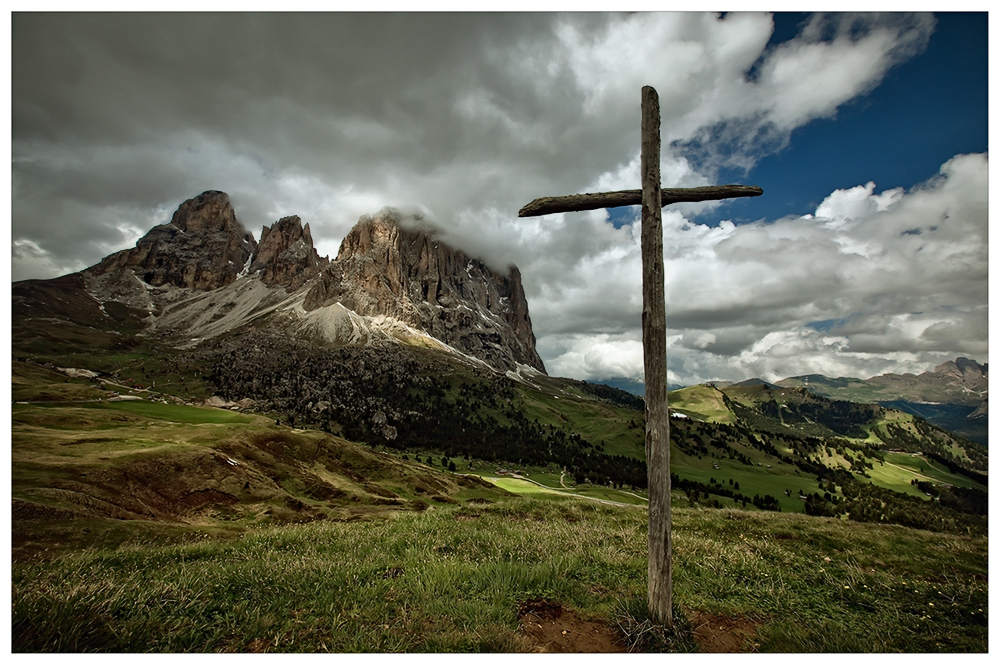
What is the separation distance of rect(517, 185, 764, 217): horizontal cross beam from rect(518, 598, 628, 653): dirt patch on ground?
25.8 feet

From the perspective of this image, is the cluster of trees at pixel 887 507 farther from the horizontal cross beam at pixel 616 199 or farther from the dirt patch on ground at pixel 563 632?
the dirt patch on ground at pixel 563 632

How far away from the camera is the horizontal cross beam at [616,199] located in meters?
8.84

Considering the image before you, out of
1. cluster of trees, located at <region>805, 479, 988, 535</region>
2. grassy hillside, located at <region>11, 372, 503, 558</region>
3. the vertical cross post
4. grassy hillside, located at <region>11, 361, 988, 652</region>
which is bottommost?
cluster of trees, located at <region>805, 479, 988, 535</region>

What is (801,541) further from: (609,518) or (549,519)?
(549,519)

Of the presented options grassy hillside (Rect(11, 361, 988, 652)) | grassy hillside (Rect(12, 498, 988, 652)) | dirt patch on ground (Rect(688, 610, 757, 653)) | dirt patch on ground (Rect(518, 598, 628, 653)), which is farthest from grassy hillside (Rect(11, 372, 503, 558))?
dirt patch on ground (Rect(688, 610, 757, 653))

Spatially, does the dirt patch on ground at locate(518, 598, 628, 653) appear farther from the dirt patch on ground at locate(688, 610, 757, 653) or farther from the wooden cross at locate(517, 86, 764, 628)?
the dirt patch on ground at locate(688, 610, 757, 653)

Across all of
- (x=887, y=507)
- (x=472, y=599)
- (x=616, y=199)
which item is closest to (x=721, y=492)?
(x=887, y=507)

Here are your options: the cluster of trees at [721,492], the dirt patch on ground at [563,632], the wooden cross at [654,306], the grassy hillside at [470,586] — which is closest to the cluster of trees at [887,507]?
the cluster of trees at [721,492]

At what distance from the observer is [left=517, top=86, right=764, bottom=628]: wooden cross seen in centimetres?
732

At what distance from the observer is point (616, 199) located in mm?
8828

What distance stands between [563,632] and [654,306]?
5.98 meters

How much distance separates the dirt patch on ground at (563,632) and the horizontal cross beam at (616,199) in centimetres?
786

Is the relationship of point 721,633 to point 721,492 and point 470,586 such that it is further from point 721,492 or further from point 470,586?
point 721,492
